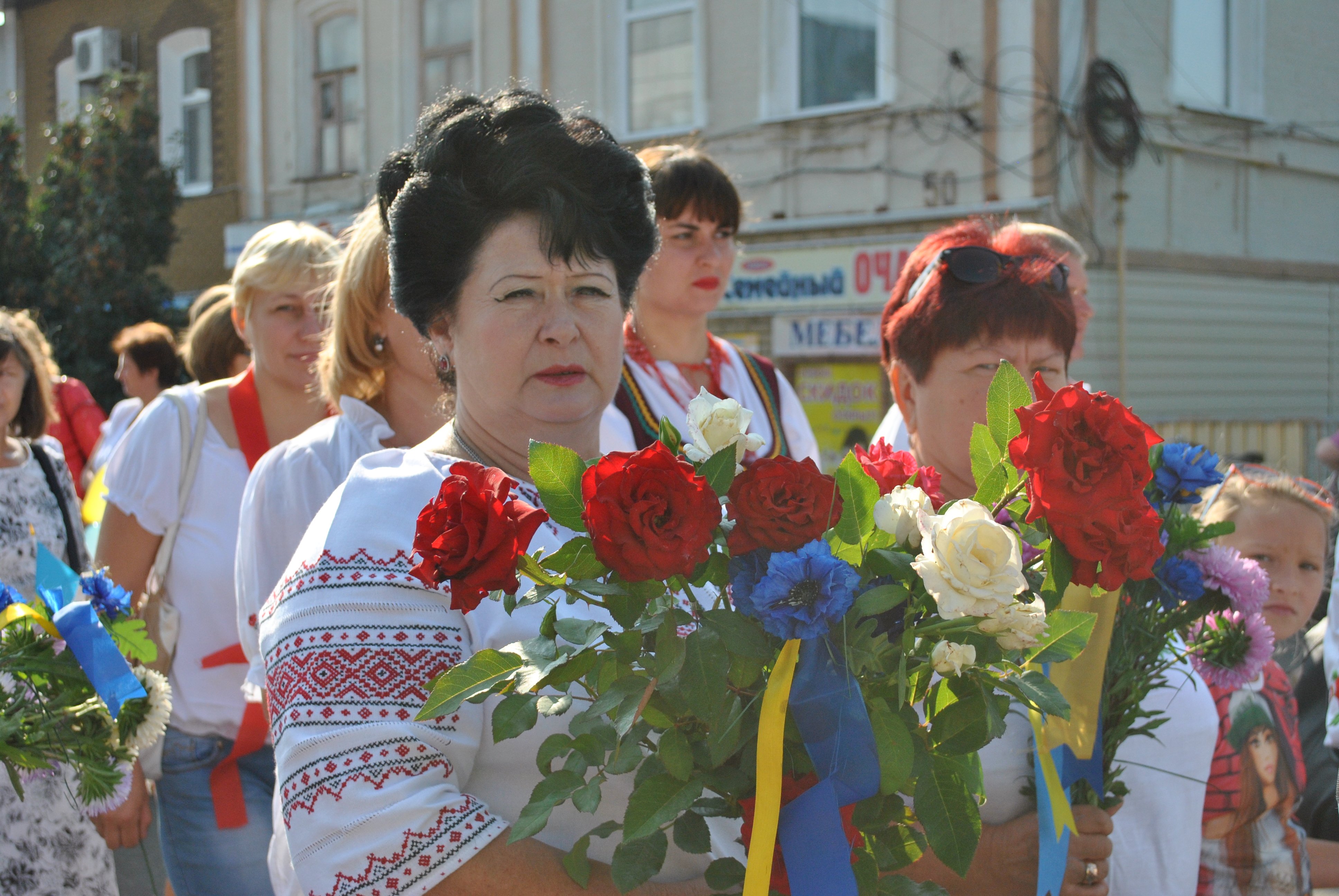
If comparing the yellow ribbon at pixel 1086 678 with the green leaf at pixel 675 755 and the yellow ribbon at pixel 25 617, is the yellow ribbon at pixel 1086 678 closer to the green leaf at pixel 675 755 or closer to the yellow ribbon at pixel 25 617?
the green leaf at pixel 675 755

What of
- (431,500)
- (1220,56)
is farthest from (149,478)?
(1220,56)

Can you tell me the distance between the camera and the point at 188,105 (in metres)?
14.8

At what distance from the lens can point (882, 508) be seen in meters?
1.13

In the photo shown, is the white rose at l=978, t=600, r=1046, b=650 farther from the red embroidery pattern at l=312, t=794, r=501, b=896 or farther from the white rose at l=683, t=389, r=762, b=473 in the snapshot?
the red embroidery pattern at l=312, t=794, r=501, b=896

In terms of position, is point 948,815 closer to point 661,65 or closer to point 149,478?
point 149,478

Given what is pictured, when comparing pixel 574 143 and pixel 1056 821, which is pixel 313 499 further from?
pixel 1056 821

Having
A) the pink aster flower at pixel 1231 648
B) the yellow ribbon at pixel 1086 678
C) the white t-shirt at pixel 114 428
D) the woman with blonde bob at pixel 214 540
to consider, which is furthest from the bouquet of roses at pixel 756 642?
the white t-shirt at pixel 114 428

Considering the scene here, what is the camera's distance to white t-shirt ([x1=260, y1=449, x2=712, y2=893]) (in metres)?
1.31

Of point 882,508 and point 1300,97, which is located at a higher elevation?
point 1300,97

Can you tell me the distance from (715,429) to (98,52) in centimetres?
1644

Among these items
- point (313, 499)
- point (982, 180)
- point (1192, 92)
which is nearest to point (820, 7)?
point (982, 180)

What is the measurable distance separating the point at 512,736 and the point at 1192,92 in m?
10.8

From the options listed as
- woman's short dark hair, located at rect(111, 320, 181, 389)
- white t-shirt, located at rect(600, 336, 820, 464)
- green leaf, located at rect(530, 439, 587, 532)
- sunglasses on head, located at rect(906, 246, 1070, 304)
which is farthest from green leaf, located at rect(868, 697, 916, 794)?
woman's short dark hair, located at rect(111, 320, 181, 389)

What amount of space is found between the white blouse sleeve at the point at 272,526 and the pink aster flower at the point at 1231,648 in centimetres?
158
